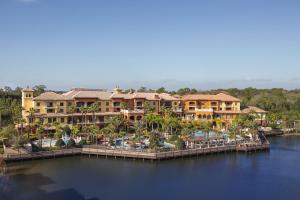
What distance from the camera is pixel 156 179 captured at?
48969 millimetres

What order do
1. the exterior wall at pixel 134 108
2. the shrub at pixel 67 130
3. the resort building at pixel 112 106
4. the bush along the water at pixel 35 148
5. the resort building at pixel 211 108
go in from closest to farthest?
the bush along the water at pixel 35 148, the shrub at pixel 67 130, the resort building at pixel 112 106, the exterior wall at pixel 134 108, the resort building at pixel 211 108

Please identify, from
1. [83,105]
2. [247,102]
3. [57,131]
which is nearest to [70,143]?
[57,131]

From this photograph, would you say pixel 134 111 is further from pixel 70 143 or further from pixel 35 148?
pixel 35 148

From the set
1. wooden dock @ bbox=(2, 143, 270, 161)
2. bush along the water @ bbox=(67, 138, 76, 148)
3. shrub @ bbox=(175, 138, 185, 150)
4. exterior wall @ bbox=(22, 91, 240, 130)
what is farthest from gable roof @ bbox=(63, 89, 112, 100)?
shrub @ bbox=(175, 138, 185, 150)

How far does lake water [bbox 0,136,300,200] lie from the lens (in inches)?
1671

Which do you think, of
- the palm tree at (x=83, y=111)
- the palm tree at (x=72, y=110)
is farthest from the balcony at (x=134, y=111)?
the palm tree at (x=72, y=110)

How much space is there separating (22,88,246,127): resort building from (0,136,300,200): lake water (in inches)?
739

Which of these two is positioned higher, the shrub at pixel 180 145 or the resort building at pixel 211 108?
the resort building at pixel 211 108

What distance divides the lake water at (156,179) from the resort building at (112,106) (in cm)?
1876

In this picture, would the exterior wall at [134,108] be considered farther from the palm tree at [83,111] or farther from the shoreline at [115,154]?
the shoreline at [115,154]

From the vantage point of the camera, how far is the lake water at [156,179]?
139 feet

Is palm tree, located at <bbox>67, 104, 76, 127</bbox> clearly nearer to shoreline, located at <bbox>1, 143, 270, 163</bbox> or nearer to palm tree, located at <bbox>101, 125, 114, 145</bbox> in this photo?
palm tree, located at <bbox>101, 125, 114, 145</bbox>

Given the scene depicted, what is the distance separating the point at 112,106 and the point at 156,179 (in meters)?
39.5

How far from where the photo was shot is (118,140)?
237 feet
